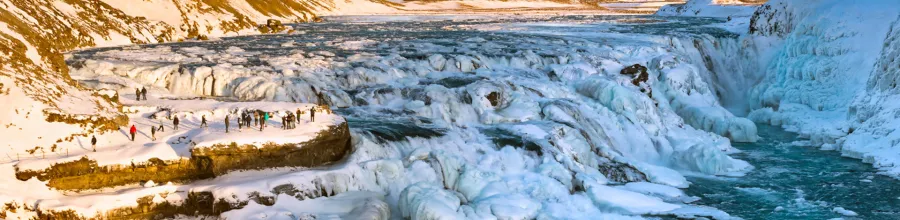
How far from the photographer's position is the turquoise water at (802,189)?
85.1 feet


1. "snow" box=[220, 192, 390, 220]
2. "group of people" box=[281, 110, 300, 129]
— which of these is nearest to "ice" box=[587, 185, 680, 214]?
"snow" box=[220, 192, 390, 220]

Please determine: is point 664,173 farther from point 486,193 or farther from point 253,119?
point 253,119

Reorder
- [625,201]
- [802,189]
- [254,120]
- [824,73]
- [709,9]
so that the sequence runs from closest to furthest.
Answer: [625,201], [254,120], [802,189], [824,73], [709,9]

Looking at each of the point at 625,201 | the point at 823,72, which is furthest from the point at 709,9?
the point at 625,201

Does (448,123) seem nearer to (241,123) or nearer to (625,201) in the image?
(625,201)

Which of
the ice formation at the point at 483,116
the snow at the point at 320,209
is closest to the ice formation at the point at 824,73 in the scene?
the ice formation at the point at 483,116

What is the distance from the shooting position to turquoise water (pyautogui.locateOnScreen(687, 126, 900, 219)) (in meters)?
25.9

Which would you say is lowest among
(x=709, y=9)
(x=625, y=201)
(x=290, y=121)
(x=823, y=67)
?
(x=625, y=201)

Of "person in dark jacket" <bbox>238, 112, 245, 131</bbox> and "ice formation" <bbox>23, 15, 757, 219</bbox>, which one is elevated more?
"person in dark jacket" <bbox>238, 112, 245, 131</bbox>

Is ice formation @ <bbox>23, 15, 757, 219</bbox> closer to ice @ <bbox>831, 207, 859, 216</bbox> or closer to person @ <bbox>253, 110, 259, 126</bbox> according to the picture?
person @ <bbox>253, 110, 259, 126</bbox>

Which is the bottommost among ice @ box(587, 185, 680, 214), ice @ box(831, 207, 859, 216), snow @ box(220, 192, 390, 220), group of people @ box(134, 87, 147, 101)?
ice @ box(831, 207, 859, 216)

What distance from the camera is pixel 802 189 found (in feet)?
93.5

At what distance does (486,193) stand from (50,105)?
44.4ft

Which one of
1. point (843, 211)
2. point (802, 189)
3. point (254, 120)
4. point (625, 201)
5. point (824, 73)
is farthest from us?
point (824, 73)
